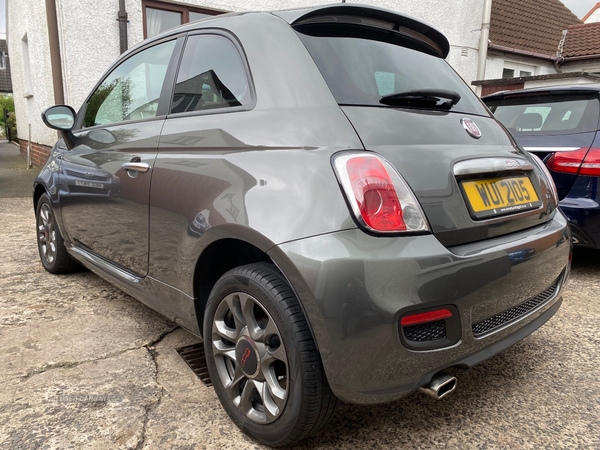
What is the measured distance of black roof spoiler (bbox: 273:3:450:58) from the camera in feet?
5.84

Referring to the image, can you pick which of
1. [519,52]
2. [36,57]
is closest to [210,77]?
[36,57]

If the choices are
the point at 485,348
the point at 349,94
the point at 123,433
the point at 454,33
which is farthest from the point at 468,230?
the point at 454,33

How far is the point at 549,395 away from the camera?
2.02 meters

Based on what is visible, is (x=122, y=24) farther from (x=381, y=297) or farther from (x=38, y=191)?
(x=381, y=297)

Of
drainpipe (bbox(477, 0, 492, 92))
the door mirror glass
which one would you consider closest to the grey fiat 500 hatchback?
the door mirror glass

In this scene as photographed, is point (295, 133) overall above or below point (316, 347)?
above

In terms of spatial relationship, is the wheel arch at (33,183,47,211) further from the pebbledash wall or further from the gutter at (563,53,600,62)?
the gutter at (563,53,600,62)

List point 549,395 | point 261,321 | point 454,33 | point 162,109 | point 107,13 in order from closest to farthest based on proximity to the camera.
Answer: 1. point 261,321
2. point 549,395
3. point 162,109
4. point 107,13
5. point 454,33

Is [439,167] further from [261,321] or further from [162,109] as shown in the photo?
[162,109]

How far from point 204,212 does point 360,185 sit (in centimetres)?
63

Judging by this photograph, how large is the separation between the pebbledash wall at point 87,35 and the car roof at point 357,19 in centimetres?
377

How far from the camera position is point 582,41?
1361 cm

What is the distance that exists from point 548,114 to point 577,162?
0.68 metres

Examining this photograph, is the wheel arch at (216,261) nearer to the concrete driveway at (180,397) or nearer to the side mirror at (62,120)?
the concrete driveway at (180,397)
